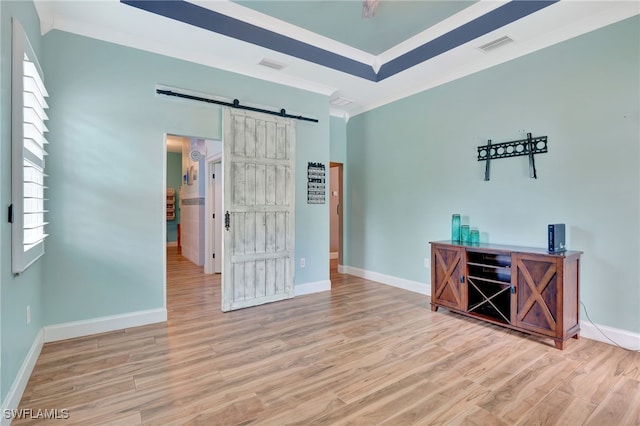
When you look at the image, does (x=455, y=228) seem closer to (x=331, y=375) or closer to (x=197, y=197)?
(x=331, y=375)

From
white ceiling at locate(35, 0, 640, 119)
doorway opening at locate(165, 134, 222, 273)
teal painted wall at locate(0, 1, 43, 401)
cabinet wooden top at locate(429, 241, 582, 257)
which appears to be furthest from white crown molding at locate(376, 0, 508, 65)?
teal painted wall at locate(0, 1, 43, 401)

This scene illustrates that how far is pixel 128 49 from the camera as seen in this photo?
3.21 m

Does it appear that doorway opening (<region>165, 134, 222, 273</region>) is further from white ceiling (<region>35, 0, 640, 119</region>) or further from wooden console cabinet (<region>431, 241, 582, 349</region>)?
wooden console cabinet (<region>431, 241, 582, 349</region>)

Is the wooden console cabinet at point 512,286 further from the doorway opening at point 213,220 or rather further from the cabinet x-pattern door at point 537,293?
the doorway opening at point 213,220

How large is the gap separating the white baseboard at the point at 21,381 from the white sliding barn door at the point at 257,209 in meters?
1.64

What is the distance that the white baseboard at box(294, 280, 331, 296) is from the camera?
14.5ft

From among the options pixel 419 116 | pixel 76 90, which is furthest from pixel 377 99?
pixel 76 90

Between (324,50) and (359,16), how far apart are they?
2.17ft

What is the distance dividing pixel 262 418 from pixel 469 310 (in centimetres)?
250

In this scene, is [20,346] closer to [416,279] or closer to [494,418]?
[494,418]

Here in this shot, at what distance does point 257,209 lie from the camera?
13.0 feet

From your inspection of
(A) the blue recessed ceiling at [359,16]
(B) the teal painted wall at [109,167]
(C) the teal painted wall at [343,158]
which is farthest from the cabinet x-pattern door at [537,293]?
(B) the teal painted wall at [109,167]

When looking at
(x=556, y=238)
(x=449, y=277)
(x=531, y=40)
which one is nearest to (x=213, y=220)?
(x=449, y=277)

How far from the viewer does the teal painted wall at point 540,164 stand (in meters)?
2.77
